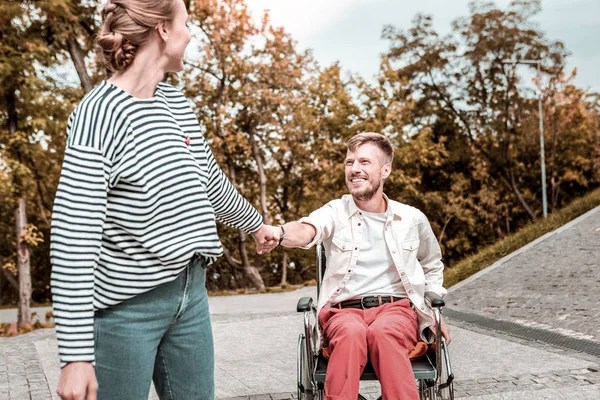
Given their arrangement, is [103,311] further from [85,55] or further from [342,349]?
[85,55]

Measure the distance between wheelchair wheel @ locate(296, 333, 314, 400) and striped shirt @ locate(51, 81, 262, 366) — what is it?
1.68 m

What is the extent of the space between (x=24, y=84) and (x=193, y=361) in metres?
12.7

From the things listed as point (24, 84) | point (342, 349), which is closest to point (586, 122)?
point (24, 84)

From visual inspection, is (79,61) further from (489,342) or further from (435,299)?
(435,299)

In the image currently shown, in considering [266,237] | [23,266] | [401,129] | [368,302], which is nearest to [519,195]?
[401,129]

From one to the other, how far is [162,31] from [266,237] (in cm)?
109

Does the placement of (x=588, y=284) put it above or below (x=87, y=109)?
below

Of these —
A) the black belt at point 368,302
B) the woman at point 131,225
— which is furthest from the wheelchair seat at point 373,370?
the woman at point 131,225

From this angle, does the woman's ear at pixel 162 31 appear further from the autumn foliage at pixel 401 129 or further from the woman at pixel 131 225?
the autumn foliage at pixel 401 129

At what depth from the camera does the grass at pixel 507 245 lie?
11.9 m

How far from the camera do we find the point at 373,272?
3734 millimetres

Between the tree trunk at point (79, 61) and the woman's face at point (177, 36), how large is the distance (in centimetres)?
1543

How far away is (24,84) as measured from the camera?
44.4 feet

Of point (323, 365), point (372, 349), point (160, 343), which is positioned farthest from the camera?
point (323, 365)
